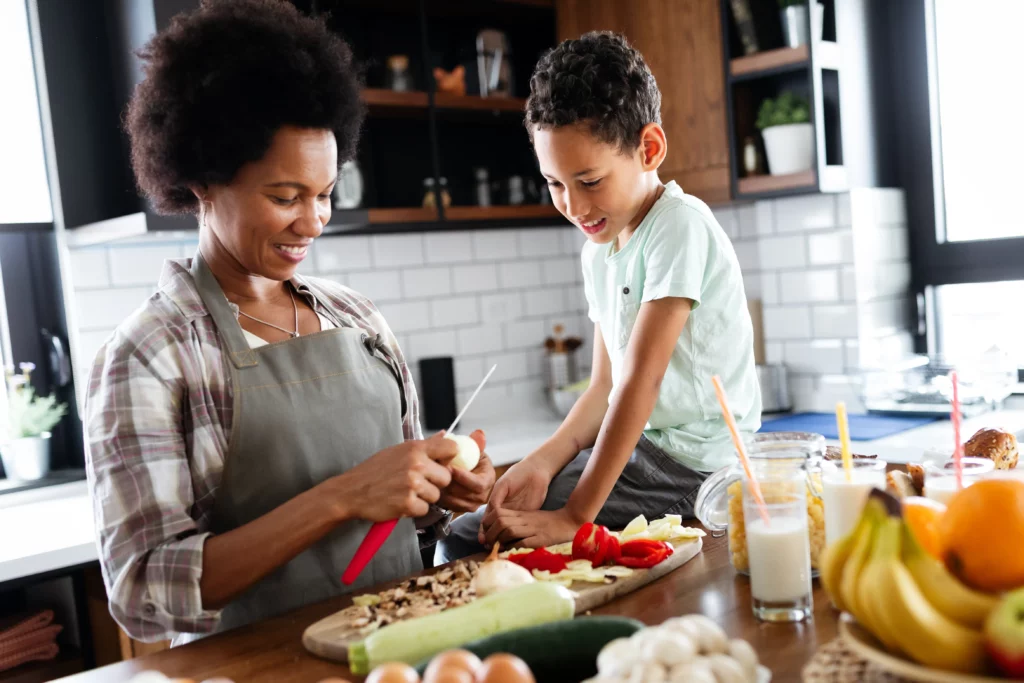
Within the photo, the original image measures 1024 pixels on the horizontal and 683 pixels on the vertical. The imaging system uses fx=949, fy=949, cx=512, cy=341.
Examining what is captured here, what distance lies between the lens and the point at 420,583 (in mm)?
1332

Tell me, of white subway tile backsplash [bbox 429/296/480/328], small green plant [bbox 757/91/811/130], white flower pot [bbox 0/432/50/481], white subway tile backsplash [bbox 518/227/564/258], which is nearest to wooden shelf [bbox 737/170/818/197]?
small green plant [bbox 757/91/811/130]

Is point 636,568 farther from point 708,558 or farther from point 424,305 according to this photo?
point 424,305

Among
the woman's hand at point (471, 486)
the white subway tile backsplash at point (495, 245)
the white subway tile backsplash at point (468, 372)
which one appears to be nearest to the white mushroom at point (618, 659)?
the woman's hand at point (471, 486)

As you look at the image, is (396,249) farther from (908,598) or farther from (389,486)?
(908,598)

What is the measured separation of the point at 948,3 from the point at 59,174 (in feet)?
9.69

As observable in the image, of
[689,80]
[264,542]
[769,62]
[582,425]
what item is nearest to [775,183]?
[769,62]

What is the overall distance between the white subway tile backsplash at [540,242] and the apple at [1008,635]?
325cm

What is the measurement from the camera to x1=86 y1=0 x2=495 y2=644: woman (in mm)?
1315

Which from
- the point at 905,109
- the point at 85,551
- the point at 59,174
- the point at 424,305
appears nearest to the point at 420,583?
the point at 85,551

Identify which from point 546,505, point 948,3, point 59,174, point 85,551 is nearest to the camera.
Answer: point 546,505

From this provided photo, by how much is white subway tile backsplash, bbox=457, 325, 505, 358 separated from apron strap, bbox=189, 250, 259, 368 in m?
2.24

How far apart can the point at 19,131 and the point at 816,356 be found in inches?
106

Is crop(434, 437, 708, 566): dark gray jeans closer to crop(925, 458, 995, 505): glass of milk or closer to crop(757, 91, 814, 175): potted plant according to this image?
crop(925, 458, 995, 505): glass of milk

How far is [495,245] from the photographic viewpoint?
Result: 3.89m
